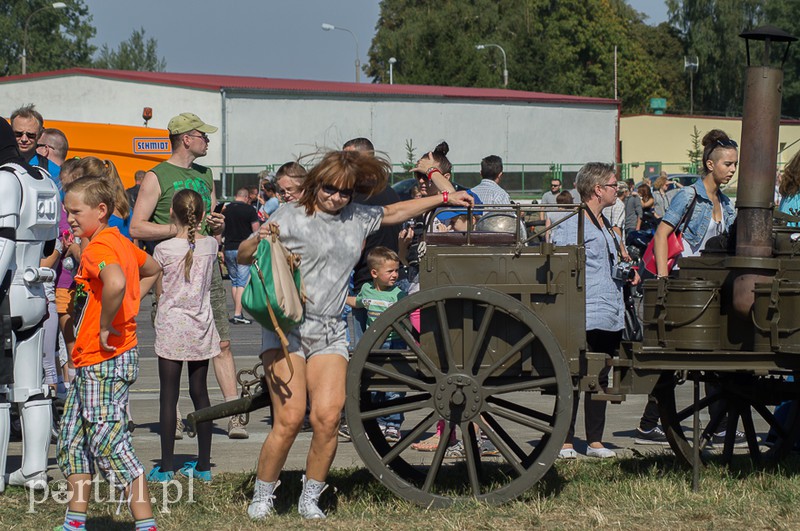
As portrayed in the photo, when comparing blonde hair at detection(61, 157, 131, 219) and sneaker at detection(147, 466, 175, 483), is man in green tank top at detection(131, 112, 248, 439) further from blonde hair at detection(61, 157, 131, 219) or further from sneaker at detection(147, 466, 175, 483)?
sneaker at detection(147, 466, 175, 483)

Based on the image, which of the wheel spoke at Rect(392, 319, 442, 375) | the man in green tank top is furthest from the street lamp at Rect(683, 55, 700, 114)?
the wheel spoke at Rect(392, 319, 442, 375)

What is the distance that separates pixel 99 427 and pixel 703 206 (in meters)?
4.08

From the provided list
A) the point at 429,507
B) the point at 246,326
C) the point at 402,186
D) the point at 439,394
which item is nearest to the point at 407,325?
the point at 439,394

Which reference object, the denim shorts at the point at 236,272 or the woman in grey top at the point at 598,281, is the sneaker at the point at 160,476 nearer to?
the woman in grey top at the point at 598,281

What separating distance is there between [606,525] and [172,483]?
231 centimetres

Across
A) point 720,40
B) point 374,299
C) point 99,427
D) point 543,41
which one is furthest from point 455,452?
point 720,40

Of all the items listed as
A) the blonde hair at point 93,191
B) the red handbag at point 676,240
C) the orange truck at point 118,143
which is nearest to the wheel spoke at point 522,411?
the red handbag at point 676,240

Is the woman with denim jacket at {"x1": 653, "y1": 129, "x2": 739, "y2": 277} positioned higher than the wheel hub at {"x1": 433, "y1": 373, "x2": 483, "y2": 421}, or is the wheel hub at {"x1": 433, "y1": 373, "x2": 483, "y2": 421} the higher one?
the woman with denim jacket at {"x1": 653, "y1": 129, "x2": 739, "y2": 277}

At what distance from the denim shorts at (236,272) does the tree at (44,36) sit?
6696 centimetres

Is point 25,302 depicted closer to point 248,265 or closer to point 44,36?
point 248,265

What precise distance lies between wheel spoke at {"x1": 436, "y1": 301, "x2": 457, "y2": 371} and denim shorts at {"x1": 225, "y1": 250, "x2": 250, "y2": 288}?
30.1 feet

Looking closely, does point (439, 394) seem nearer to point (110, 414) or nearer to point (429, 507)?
point (429, 507)

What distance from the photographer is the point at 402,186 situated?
25203 millimetres

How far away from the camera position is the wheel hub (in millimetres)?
5547
